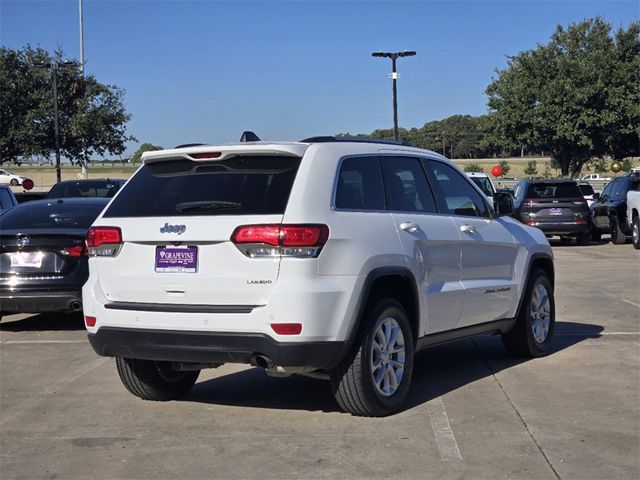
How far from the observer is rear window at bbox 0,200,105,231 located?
33.0 feet

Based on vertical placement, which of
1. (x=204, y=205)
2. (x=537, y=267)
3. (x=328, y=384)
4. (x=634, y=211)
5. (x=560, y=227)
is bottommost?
(x=328, y=384)

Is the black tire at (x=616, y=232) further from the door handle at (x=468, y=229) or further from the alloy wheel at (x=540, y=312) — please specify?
the door handle at (x=468, y=229)

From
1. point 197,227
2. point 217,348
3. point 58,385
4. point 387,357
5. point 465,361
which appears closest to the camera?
point 217,348

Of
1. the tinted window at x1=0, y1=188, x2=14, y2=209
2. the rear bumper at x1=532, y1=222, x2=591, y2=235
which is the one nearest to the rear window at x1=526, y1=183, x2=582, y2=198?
the rear bumper at x1=532, y1=222, x2=591, y2=235

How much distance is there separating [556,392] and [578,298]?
5.55 meters

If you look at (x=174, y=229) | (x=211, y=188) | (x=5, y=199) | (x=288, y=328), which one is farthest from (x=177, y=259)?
(x=5, y=199)

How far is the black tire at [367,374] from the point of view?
5652 millimetres

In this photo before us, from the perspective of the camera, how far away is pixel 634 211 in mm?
20250

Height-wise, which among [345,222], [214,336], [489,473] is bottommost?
[489,473]

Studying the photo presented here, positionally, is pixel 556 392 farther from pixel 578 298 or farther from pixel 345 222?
pixel 578 298

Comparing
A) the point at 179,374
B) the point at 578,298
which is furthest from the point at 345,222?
the point at 578,298

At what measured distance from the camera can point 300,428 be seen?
5777 millimetres

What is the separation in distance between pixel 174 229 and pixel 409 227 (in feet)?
5.56

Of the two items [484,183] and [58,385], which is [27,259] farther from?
[484,183]
